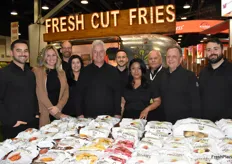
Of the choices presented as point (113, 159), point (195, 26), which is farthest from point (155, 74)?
point (195, 26)

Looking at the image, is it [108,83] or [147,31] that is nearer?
[108,83]

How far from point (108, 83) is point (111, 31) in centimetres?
348

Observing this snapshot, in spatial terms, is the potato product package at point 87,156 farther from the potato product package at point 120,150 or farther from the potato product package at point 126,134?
the potato product package at point 126,134

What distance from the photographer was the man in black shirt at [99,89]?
103 inches

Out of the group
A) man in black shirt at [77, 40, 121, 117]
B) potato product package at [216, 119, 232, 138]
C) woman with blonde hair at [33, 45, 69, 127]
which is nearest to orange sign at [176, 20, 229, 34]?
man in black shirt at [77, 40, 121, 117]

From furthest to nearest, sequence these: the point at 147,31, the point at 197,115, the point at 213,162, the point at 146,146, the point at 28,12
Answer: the point at 28,12 < the point at 147,31 < the point at 197,115 < the point at 146,146 < the point at 213,162

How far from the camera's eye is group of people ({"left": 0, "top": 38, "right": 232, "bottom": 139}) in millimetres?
2205

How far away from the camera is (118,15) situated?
5910mm

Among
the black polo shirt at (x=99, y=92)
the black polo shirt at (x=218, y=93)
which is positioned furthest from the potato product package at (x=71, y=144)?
the black polo shirt at (x=218, y=93)

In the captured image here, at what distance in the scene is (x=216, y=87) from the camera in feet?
7.62

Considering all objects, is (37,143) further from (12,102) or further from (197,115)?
(197,115)

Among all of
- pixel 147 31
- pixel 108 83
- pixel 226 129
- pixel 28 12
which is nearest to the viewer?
pixel 226 129

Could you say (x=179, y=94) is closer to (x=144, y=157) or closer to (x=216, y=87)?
(x=216, y=87)

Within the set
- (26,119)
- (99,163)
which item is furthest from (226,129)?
(26,119)
